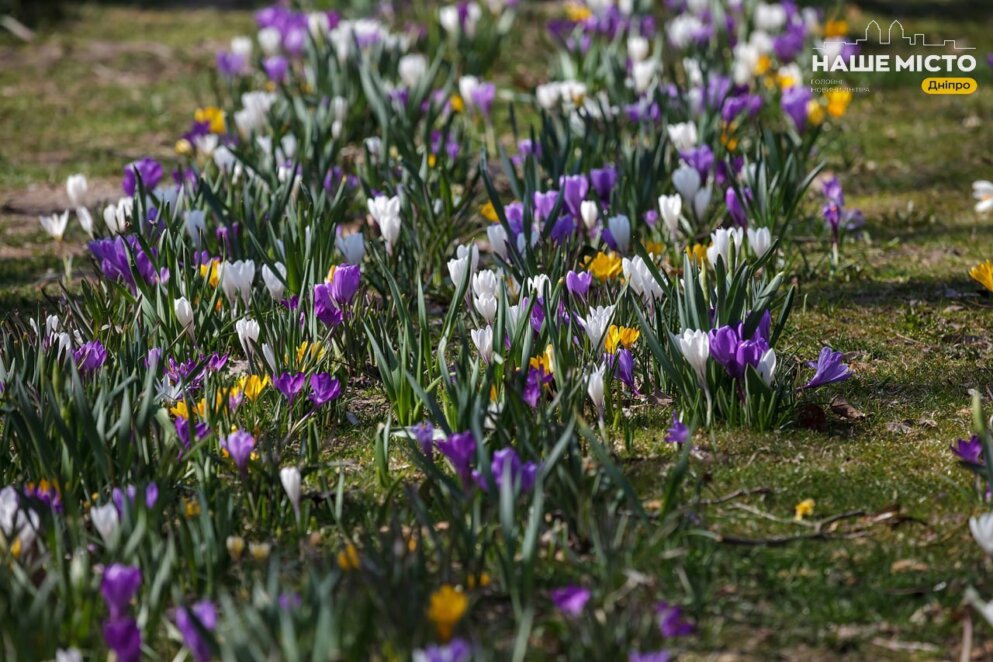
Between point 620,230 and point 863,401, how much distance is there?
2.92 feet

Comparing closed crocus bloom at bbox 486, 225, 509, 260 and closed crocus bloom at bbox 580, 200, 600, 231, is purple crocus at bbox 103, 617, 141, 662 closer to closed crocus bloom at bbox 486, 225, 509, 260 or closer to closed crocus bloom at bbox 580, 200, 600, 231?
closed crocus bloom at bbox 486, 225, 509, 260

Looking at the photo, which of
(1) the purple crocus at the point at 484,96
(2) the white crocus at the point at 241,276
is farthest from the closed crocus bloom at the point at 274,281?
(1) the purple crocus at the point at 484,96

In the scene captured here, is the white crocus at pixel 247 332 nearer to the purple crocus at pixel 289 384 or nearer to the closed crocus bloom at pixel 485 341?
the purple crocus at pixel 289 384

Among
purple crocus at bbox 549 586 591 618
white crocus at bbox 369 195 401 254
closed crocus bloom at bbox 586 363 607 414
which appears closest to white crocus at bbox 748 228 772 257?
closed crocus bloom at bbox 586 363 607 414

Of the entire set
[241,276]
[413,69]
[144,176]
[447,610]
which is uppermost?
[413,69]

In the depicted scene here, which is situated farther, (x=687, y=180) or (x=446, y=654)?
(x=687, y=180)

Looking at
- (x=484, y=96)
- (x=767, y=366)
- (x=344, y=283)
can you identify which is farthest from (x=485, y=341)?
(x=484, y=96)

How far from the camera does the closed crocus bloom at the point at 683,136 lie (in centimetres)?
457

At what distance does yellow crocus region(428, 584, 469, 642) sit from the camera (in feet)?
6.75

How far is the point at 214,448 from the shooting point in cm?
279

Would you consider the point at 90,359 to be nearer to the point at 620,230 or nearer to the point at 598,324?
the point at 598,324

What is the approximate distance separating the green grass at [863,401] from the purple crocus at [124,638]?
0.84 metres

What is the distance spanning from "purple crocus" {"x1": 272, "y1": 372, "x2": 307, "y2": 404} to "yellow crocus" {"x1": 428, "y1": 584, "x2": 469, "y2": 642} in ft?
3.13

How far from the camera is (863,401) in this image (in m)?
3.27
